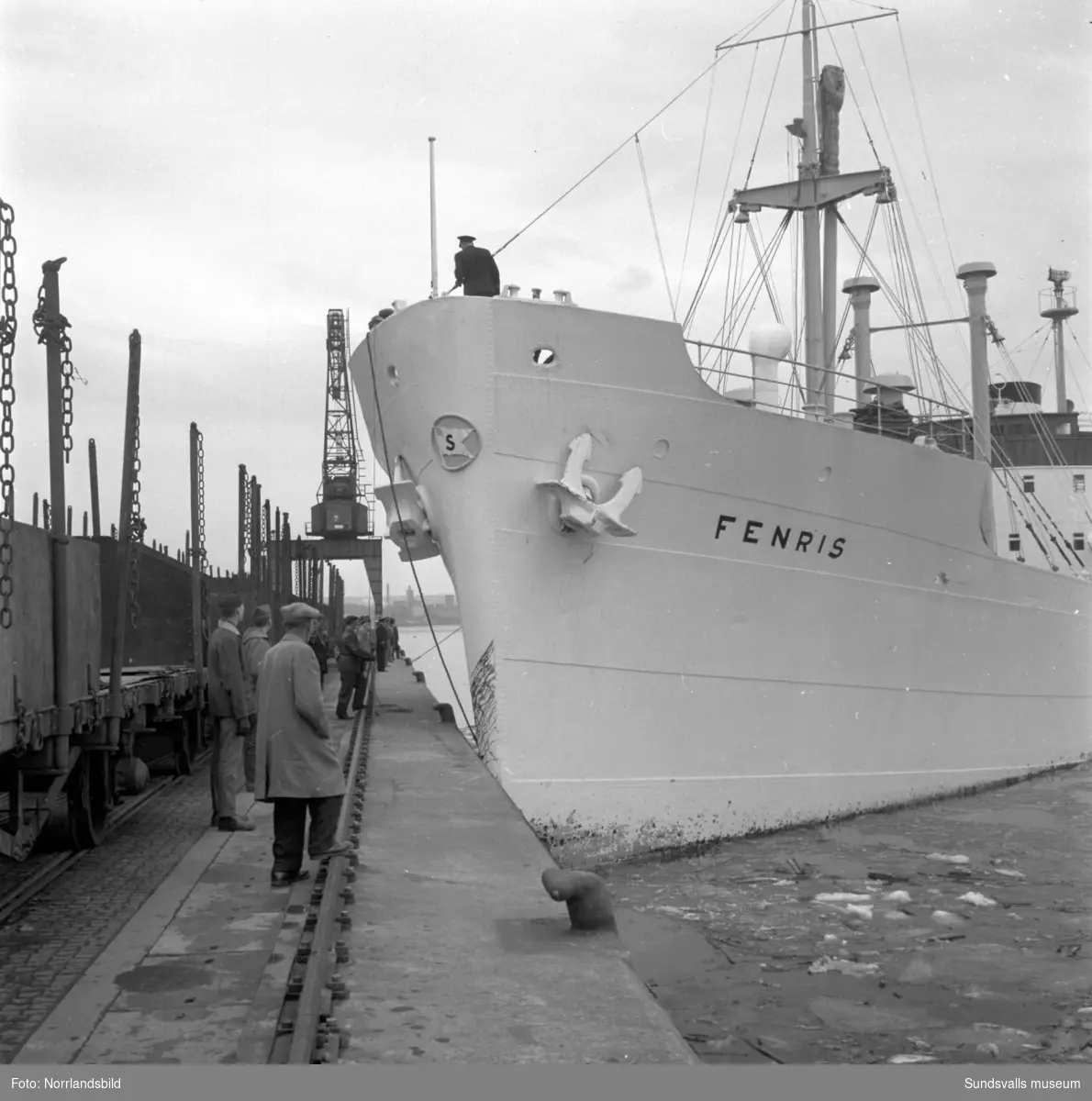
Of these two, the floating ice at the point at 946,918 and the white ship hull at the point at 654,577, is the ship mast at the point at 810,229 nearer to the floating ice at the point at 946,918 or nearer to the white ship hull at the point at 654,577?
the white ship hull at the point at 654,577

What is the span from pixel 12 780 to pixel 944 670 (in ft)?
34.2

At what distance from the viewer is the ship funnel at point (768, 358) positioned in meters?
11.8

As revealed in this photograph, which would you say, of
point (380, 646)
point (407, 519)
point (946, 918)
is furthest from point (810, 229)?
point (380, 646)

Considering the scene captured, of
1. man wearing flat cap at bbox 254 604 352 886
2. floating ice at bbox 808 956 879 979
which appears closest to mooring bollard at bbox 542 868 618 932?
man wearing flat cap at bbox 254 604 352 886

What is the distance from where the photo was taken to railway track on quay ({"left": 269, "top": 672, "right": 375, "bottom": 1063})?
11.6 feet

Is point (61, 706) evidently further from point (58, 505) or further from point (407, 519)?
point (407, 519)

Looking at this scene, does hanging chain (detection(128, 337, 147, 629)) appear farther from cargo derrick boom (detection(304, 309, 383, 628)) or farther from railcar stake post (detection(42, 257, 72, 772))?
cargo derrick boom (detection(304, 309, 383, 628))

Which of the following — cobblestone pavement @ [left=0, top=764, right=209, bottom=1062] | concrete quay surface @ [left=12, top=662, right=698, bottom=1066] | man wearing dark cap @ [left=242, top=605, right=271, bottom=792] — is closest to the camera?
concrete quay surface @ [left=12, top=662, right=698, bottom=1066]

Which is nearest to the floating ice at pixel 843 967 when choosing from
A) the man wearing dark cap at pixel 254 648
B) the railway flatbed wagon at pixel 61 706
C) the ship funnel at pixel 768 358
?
the man wearing dark cap at pixel 254 648

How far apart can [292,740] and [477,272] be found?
6.28 m

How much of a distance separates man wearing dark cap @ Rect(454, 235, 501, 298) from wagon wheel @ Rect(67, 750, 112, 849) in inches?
213

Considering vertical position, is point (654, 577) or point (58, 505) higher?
point (58, 505)

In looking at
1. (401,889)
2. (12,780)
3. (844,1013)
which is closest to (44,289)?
(12,780)

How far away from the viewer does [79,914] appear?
5699 mm
